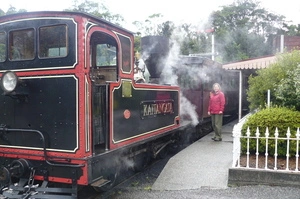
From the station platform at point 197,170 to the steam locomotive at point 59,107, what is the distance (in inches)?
35.9

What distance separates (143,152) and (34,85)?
3.02 metres

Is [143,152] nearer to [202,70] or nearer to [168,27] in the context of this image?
[202,70]

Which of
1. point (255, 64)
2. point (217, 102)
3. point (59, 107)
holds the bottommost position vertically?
point (217, 102)

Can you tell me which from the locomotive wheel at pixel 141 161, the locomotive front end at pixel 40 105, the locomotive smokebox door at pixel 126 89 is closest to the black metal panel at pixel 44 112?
the locomotive front end at pixel 40 105

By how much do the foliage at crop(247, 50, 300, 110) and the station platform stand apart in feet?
5.75

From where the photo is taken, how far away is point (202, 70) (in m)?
10.3

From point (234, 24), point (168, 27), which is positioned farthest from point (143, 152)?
point (234, 24)

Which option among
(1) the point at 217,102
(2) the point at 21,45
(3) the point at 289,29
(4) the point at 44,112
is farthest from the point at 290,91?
(3) the point at 289,29

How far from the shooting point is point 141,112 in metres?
6.07

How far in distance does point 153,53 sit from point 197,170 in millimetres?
3842

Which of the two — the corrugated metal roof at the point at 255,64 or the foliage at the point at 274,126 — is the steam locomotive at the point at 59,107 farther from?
the corrugated metal roof at the point at 255,64

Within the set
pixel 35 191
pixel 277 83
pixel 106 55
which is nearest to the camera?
pixel 35 191

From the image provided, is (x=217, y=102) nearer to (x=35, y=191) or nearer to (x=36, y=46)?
(x=36, y=46)

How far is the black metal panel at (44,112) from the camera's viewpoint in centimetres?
444
